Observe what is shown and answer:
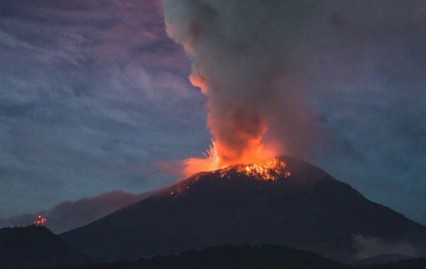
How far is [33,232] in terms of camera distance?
422 ft

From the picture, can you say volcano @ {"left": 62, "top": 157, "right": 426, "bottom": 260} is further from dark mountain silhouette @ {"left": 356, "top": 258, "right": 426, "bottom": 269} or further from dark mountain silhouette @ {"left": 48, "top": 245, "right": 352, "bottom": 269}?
dark mountain silhouette @ {"left": 356, "top": 258, "right": 426, "bottom": 269}

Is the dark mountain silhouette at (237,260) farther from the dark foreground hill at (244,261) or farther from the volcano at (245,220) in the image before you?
the volcano at (245,220)

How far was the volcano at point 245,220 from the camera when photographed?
16325 cm

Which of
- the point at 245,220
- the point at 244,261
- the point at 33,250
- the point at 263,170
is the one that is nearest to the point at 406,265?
the point at 244,261

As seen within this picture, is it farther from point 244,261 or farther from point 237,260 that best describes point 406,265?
point 237,260

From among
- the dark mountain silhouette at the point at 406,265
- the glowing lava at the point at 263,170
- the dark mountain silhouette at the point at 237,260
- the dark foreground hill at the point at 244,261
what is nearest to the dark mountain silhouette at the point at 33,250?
the dark foreground hill at the point at 244,261

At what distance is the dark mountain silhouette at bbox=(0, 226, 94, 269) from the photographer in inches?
→ 4503

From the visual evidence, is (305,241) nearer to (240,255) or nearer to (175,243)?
(175,243)

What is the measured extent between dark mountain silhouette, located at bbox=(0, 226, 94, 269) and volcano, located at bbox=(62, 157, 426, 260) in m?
26.4

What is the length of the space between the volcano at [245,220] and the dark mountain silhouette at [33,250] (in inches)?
1038

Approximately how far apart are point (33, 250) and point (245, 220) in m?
71.0

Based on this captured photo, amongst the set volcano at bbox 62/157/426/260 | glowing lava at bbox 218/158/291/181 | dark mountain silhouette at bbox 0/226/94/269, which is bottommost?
dark mountain silhouette at bbox 0/226/94/269

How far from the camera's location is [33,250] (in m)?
121

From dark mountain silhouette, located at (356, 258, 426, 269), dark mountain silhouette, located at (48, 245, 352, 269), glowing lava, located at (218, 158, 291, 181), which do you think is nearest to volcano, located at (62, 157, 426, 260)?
glowing lava, located at (218, 158, 291, 181)
